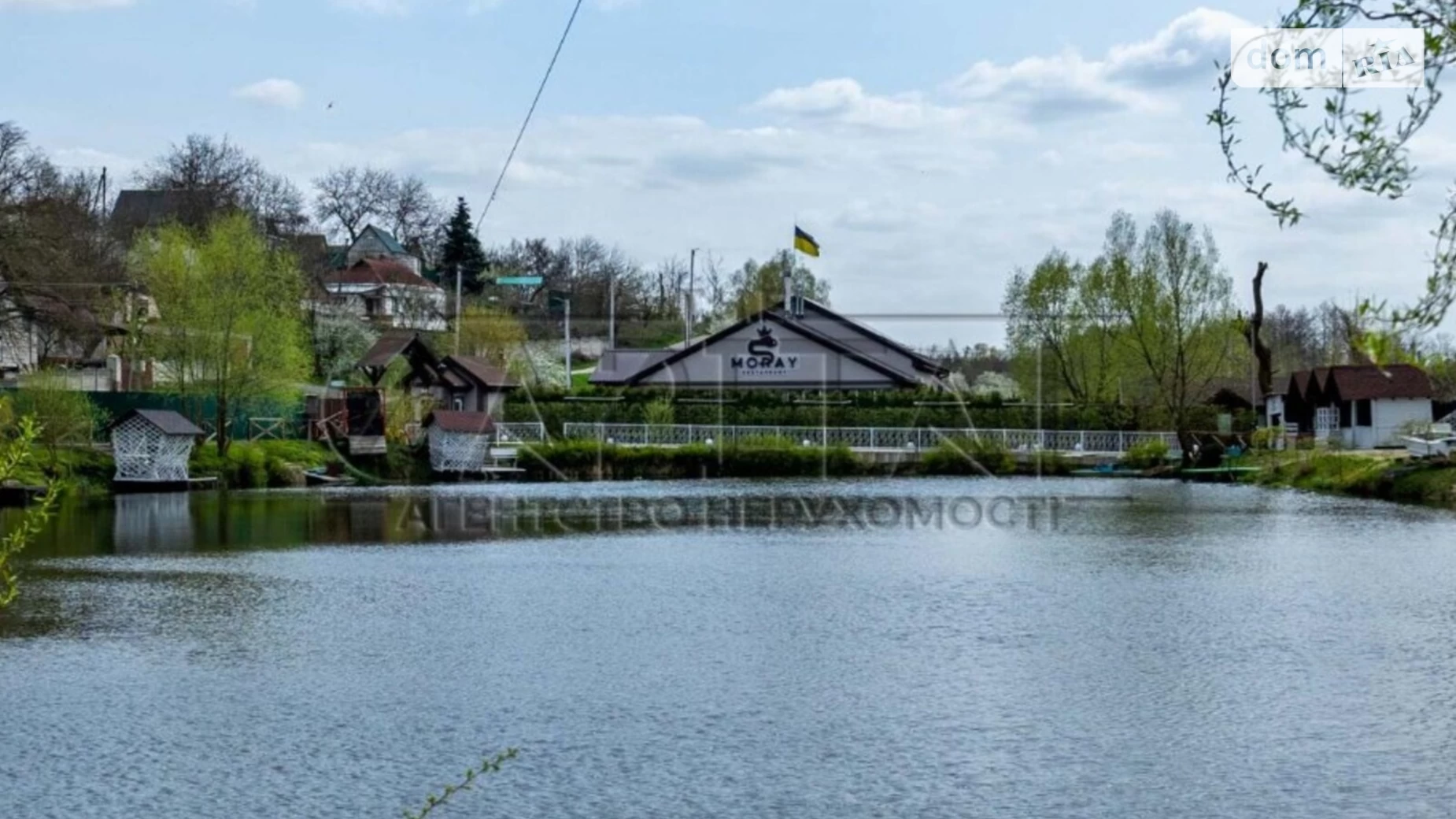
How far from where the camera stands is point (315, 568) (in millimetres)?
24406

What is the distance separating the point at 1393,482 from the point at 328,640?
106 ft

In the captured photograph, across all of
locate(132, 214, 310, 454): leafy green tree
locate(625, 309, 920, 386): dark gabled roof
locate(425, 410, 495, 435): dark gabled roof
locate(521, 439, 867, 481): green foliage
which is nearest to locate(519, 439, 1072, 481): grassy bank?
locate(521, 439, 867, 481): green foliage

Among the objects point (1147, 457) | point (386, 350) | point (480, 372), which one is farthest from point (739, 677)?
point (480, 372)

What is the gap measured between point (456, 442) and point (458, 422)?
2.07 feet

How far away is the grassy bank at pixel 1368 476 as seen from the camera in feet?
130

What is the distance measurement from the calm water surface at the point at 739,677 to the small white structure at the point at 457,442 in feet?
75.3

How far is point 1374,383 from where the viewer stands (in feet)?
190

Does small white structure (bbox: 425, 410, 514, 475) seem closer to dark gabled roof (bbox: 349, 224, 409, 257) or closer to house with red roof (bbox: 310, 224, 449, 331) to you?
house with red roof (bbox: 310, 224, 449, 331)

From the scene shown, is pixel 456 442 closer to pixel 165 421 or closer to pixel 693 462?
pixel 693 462

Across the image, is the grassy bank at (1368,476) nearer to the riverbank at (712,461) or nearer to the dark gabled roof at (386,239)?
the riverbank at (712,461)

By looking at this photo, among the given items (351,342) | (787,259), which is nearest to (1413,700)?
(351,342)

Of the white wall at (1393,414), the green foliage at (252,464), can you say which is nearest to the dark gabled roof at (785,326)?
the green foliage at (252,464)

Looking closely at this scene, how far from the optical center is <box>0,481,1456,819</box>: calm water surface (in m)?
11.1

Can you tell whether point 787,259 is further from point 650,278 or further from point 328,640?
point 328,640
